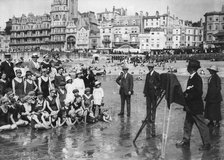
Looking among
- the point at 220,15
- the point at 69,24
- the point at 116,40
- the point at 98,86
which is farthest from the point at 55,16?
the point at 98,86

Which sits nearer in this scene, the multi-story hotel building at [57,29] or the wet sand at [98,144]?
the wet sand at [98,144]

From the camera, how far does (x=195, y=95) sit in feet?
→ 27.5

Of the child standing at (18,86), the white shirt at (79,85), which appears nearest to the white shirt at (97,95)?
the white shirt at (79,85)

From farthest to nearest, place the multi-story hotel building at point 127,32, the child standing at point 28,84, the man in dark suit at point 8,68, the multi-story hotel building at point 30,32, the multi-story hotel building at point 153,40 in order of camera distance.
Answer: the multi-story hotel building at point 30,32, the multi-story hotel building at point 127,32, the multi-story hotel building at point 153,40, the man in dark suit at point 8,68, the child standing at point 28,84

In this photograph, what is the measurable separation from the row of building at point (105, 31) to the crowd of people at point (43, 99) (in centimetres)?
8361

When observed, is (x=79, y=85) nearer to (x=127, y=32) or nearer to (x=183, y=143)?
(x=183, y=143)

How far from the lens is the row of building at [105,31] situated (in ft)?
347

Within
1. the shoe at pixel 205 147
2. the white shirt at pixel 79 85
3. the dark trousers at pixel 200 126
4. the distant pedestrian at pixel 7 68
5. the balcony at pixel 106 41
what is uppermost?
the balcony at pixel 106 41

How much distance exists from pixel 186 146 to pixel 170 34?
100564 mm

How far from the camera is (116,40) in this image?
114 m

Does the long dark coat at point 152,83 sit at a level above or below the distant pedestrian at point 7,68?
below

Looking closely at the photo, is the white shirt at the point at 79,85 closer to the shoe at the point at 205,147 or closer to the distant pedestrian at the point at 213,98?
the distant pedestrian at the point at 213,98

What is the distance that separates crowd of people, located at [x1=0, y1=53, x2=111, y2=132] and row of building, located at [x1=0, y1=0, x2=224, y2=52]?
274 ft

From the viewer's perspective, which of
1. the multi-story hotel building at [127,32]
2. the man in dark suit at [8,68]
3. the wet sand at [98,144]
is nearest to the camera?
the wet sand at [98,144]
